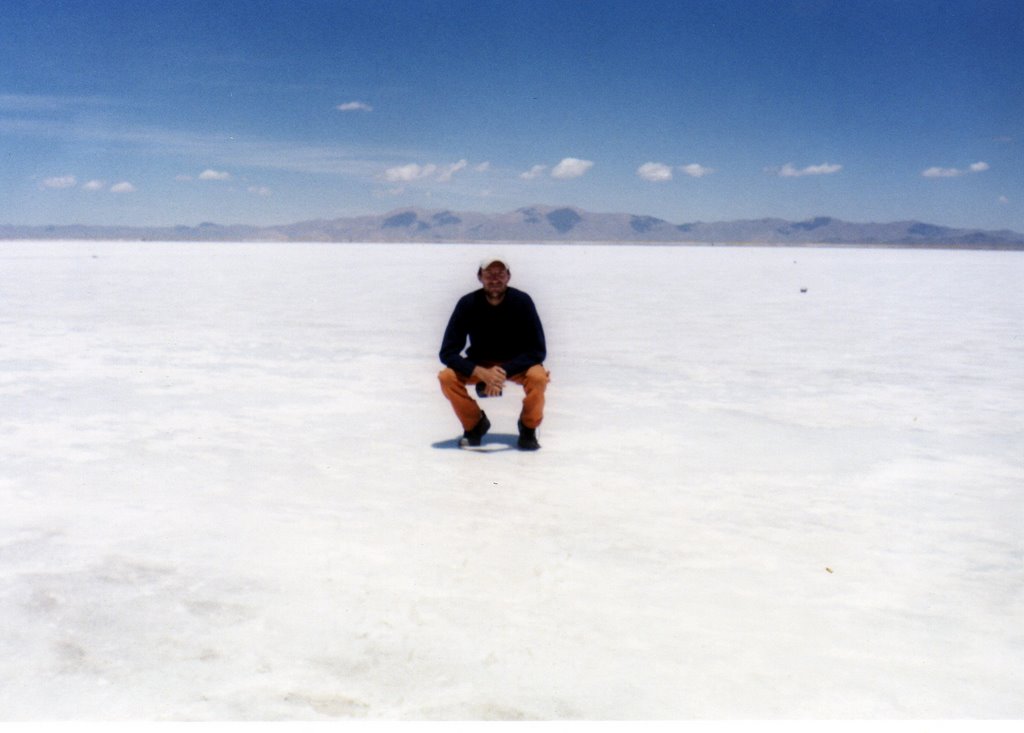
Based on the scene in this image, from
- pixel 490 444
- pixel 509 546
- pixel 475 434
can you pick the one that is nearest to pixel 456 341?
pixel 475 434

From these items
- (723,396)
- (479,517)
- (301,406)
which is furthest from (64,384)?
(723,396)

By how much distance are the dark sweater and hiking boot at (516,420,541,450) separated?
34 cm

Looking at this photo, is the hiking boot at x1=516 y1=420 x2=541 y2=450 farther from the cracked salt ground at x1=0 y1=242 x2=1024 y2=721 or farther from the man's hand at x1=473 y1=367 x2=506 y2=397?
the man's hand at x1=473 y1=367 x2=506 y2=397

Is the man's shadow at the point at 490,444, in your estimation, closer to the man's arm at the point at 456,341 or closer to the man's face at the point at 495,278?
the man's arm at the point at 456,341

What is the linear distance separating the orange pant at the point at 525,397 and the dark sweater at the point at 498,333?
0.07 metres

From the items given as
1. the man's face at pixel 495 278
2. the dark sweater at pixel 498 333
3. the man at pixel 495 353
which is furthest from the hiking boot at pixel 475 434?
the man's face at pixel 495 278

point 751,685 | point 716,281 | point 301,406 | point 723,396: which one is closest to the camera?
point 751,685

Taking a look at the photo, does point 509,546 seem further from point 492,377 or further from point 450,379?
point 450,379

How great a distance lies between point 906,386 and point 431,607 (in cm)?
568

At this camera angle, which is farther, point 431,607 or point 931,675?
point 431,607

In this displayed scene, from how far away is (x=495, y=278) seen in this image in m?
4.82

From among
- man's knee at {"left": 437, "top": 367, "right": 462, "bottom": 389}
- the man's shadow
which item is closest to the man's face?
man's knee at {"left": 437, "top": 367, "right": 462, "bottom": 389}

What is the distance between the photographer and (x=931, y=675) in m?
2.40

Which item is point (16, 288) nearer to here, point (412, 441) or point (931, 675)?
point (412, 441)
